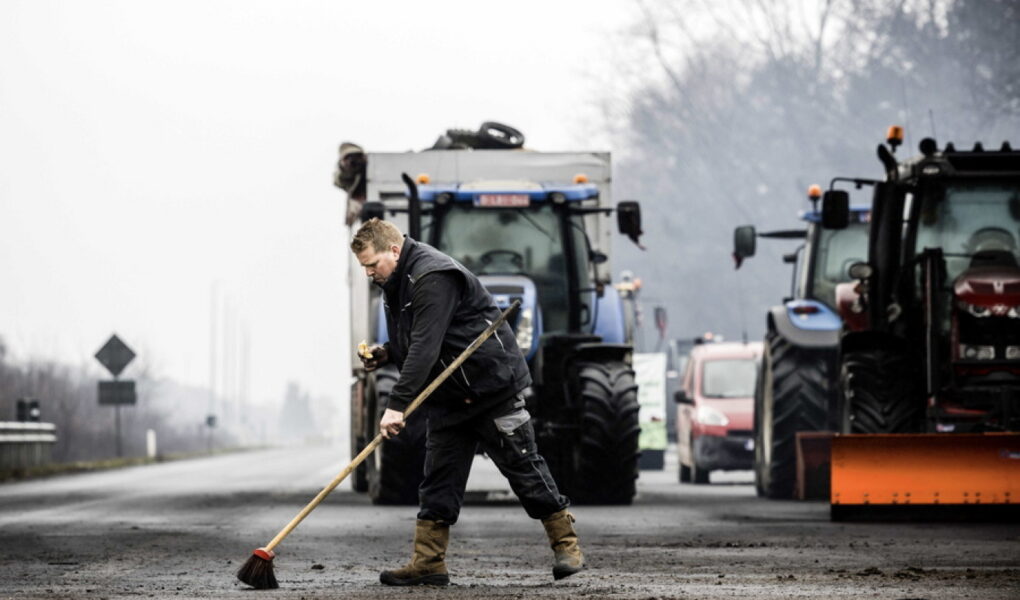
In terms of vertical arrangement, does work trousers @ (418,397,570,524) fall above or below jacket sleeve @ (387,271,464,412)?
below

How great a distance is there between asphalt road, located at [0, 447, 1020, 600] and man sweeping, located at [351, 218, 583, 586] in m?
0.29

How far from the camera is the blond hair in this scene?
10.2 metres

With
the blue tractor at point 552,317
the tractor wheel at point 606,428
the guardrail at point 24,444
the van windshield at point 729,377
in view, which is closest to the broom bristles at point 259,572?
the blue tractor at point 552,317

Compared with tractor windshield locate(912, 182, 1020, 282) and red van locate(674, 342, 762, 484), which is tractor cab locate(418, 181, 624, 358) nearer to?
tractor windshield locate(912, 182, 1020, 282)

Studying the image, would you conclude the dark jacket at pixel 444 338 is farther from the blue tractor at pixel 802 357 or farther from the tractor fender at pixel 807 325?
the tractor fender at pixel 807 325

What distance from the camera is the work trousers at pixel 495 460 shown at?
34.4ft

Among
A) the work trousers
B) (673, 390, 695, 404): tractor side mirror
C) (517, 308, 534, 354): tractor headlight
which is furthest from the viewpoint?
(673, 390, 695, 404): tractor side mirror

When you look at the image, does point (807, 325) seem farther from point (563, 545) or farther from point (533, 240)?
point (563, 545)

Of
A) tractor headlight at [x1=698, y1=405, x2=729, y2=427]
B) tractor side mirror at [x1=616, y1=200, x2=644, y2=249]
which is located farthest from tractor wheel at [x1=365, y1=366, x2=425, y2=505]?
tractor headlight at [x1=698, y1=405, x2=729, y2=427]

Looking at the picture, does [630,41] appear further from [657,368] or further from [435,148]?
[435,148]

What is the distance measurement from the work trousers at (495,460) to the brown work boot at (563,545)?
45mm

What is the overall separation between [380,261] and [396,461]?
872cm

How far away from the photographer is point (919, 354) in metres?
16.6

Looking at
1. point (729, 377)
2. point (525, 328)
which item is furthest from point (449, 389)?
point (729, 377)
